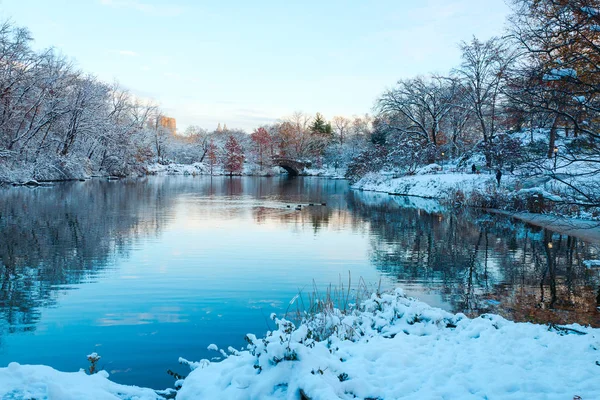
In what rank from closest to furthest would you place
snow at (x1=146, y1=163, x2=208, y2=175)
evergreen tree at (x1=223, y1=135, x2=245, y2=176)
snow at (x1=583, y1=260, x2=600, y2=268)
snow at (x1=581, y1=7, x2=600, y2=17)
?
snow at (x1=581, y1=7, x2=600, y2=17), snow at (x1=583, y1=260, x2=600, y2=268), snow at (x1=146, y1=163, x2=208, y2=175), evergreen tree at (x1=223, y1=135, x2=245, y2=176)

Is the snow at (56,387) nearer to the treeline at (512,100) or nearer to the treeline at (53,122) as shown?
the treeline at (512,100)

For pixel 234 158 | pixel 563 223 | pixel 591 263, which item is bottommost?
pixel 591 263

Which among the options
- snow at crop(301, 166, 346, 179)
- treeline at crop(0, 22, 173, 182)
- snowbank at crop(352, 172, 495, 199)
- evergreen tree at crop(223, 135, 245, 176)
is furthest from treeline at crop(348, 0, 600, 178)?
treeline at crop(0, 22, 173, 182)

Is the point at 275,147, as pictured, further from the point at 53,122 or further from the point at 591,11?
the point at 591,11

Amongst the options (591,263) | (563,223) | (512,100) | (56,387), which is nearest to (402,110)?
(563,223)

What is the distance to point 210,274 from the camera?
1141 centimetres

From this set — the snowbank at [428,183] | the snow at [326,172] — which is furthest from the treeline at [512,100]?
the snow at [326,172]

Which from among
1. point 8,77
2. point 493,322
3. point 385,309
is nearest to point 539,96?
point 493,322

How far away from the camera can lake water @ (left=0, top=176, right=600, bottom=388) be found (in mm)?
7109

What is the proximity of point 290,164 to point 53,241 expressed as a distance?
7056 centimetres

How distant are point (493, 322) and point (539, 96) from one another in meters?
3.54

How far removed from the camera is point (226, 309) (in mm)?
8680

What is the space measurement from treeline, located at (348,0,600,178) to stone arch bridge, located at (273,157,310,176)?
1994 centimetres

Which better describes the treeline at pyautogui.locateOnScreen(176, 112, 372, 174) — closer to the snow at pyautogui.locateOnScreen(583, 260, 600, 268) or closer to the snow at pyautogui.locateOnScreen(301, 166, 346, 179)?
the snow at pyautogui.locateOnScreen(301, 166, 346, 179)
